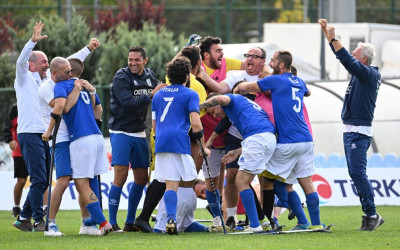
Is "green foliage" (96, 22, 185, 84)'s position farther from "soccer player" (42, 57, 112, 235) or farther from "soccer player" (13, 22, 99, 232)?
"soccer player" (42, 57, 112, 235)

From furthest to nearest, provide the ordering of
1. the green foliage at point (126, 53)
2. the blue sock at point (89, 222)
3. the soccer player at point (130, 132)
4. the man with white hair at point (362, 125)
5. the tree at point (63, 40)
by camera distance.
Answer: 1. the tree at point (63, 40)
2. the green foliage at point (126, 53)
3. the soccer player at point (130, 132)
4. the man with white hair at point (362, 125)
5. the blue sock at point (89, 222)

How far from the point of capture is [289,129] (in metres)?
11.1

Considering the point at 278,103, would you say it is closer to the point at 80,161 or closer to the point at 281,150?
the point at 281,150

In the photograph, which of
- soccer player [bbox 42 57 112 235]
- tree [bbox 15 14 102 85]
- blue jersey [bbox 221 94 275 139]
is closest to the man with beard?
blue jersey [bbox 221 94 275 139]

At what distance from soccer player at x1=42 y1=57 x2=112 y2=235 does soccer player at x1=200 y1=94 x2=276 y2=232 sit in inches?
54.2

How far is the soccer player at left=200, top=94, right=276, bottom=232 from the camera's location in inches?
428

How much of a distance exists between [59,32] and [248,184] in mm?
14951

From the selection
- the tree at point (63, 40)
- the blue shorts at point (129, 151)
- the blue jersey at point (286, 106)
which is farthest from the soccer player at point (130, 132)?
the tree at point (63, 40)

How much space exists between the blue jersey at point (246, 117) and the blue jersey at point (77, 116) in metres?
1.62

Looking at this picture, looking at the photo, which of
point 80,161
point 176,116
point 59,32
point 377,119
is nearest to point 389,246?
point 176,116

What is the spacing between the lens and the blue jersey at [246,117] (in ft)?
36.1

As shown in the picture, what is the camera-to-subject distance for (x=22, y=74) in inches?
480

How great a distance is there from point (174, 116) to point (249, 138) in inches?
36.2

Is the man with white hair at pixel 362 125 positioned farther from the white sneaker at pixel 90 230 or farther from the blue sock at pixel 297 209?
the white sneaker at pixel 90 230
